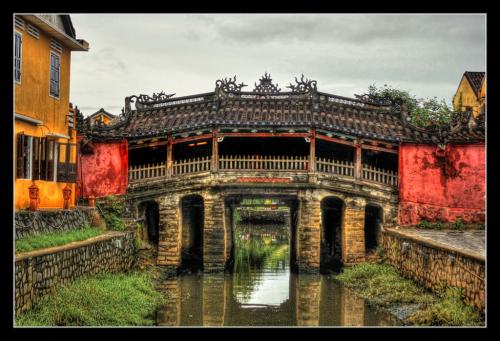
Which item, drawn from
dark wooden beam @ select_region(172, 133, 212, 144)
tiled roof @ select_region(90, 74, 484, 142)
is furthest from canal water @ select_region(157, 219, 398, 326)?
tiled roof @ select_region(90, 74, 484, 142)

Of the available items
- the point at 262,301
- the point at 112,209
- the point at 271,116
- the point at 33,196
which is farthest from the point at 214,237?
the point at 33,196

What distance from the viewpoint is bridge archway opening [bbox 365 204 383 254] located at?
850 inches

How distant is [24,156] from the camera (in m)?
15.4

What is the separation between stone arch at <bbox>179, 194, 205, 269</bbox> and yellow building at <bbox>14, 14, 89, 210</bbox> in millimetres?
4416

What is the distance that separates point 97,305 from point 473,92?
19969 millimetres

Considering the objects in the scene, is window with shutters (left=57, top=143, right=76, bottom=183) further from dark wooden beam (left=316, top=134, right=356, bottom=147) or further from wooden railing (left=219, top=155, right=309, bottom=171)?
dark wooden beam (left=316, top=134, right=356, bottom=147)

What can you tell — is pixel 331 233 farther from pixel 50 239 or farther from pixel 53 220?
pixel 50 239

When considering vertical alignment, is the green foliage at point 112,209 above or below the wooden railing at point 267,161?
below

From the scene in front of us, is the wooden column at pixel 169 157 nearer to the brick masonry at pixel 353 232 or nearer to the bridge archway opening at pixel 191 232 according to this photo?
the bridge archway opening at pixel 191 232

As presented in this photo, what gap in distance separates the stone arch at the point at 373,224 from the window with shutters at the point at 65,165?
9264mm

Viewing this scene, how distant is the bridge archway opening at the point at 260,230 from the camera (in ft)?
76.5

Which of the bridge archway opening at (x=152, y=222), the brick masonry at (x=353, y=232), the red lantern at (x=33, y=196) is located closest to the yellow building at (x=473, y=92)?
the brick masonry at (x=353, y=232)
